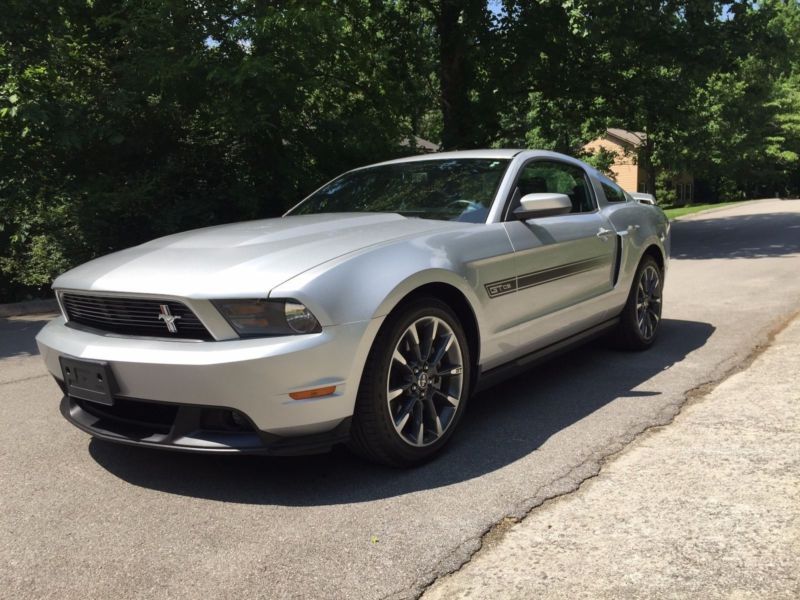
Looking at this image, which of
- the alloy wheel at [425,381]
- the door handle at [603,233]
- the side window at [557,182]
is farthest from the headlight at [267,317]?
the door handle at [603,233]

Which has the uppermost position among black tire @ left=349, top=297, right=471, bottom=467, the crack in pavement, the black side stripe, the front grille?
the front grille

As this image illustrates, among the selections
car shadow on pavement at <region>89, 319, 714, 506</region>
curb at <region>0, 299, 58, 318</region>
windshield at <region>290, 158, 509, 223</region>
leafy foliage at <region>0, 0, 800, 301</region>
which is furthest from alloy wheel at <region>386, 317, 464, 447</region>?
curb at <region>0, 299, 58, 318</region>

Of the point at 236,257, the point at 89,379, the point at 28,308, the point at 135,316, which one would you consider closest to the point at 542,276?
the point at 236,257

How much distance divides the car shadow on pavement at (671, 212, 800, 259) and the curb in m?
10.8

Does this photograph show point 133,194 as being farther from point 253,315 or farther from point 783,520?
point 783,520

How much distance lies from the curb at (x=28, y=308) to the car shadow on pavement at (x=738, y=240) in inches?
424

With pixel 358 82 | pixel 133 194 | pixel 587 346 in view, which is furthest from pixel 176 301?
pixel 358 82

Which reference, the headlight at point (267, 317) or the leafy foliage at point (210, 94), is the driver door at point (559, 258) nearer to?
the headlight at point (267, 317)

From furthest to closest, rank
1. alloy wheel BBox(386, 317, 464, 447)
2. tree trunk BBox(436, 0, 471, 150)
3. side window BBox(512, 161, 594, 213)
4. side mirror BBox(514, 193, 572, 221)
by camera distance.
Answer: tree trunk BBox(436, 0, 471, 150)
side window BBox(512, 161, 594, 213)
side mirror BBox(514, 193, 572, 221)
alloy wheel BBox(386, 317, 464, 447)

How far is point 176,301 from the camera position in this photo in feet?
9.84

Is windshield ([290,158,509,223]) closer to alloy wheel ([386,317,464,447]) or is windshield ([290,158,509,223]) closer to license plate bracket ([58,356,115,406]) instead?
alloy wheel ([386,317,464,447])

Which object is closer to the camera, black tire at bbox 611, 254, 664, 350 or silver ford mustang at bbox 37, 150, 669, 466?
silver ford mustang at bbox 37, 150, 669, 466

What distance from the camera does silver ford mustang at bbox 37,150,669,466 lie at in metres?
2.92

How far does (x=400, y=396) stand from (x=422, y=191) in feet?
5.00
